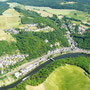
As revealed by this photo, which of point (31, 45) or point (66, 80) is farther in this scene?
point (31, 45)

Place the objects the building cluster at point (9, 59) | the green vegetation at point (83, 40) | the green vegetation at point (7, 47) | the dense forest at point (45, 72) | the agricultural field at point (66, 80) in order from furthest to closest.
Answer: the green vegetation at point (83, 40) < the green vegetation at point (7, 47) < the building cluster at point (9, 59) < the dense forest at point (45, 72) < the agricultural field at point (66, 80)

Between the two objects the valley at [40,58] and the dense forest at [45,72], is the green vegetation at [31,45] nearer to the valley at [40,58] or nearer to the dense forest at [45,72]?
the valley at [40,58]

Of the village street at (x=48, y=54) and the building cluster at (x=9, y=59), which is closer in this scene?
the building cluster at (x=9, y=59)

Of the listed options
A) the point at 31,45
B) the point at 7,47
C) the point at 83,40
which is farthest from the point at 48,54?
the point at 83,40

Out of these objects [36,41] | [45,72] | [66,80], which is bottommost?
[66,80]

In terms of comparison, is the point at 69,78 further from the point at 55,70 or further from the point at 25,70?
the point at 25,70

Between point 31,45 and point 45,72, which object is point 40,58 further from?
point 45,72

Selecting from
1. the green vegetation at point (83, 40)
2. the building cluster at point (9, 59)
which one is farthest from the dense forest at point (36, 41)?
the green vegetation at point (83, 40)

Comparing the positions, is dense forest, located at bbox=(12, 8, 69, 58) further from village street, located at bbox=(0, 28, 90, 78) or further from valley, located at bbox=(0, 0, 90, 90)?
village street, located at bbox=(0, 28, 90, 78)
